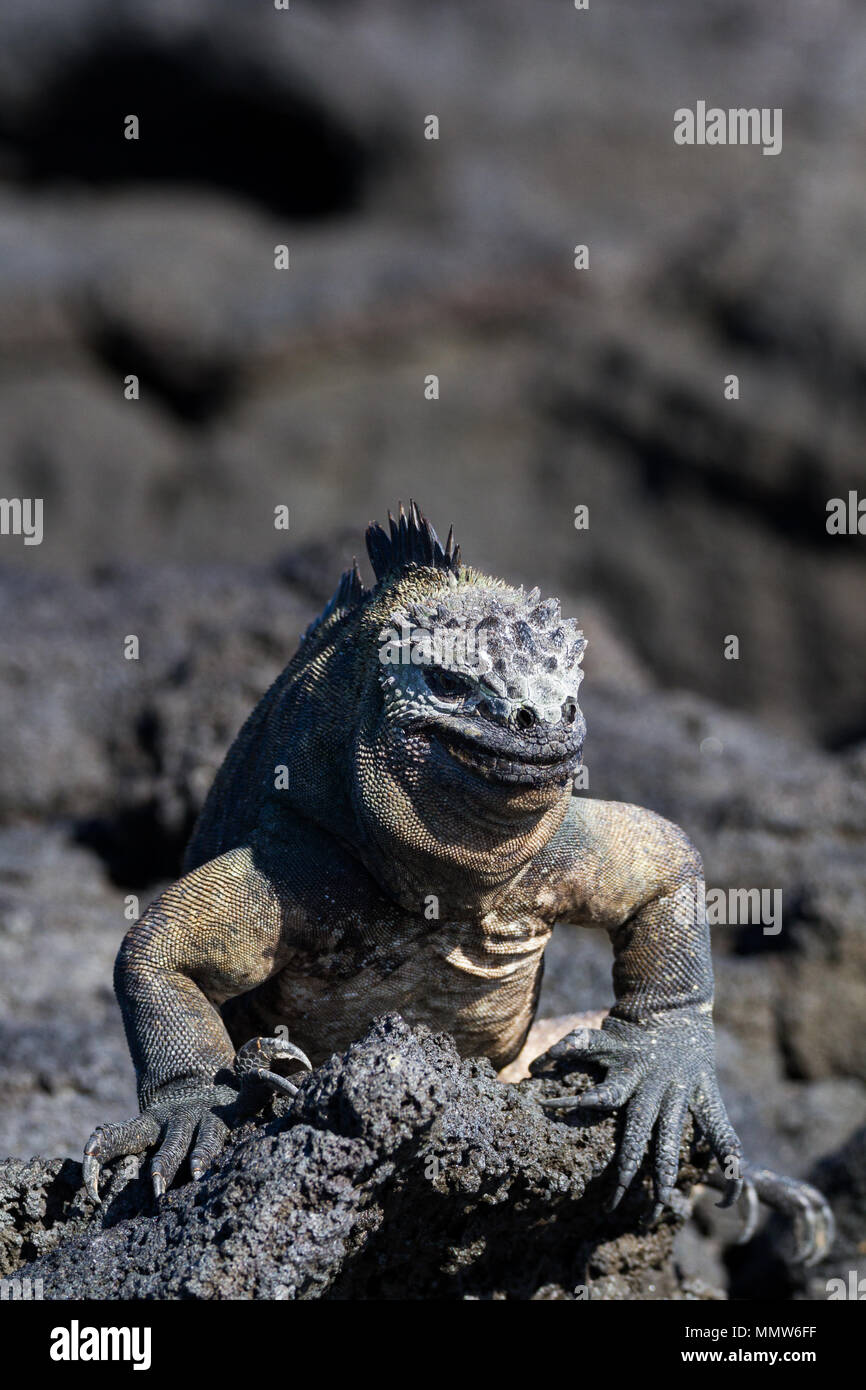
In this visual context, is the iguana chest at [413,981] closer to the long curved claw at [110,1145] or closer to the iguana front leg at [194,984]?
the iguana front leg at [194,984]

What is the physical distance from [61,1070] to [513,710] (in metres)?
2.67

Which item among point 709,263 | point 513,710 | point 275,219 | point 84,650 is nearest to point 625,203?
point 709,263

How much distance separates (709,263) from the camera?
43.9ft

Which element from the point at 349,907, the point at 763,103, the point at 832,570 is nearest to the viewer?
the point at 349,907

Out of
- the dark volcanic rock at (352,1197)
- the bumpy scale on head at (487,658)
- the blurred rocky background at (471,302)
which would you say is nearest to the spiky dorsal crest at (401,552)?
the bumpy scale on head at (487,658)

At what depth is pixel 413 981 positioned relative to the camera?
347 cm

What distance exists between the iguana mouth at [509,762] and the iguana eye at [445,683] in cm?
8

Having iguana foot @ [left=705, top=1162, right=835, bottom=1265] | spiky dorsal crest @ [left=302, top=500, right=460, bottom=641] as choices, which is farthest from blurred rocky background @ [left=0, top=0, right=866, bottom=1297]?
spiky dorsal crest @ [left=302, top=500, right=460, bottom=641]

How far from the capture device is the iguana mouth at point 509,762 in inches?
113

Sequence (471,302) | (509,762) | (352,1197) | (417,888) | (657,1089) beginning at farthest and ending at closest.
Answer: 1. (471,302)
2. (657,1089)
3. (417,888)
4. (509,762)
5. (352,1197)

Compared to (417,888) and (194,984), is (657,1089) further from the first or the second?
(194,984)

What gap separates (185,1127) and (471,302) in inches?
444

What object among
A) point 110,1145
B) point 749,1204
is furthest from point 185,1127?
point 749,1204

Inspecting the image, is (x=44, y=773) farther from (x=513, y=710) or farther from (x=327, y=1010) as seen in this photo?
(x=513, y=710)
